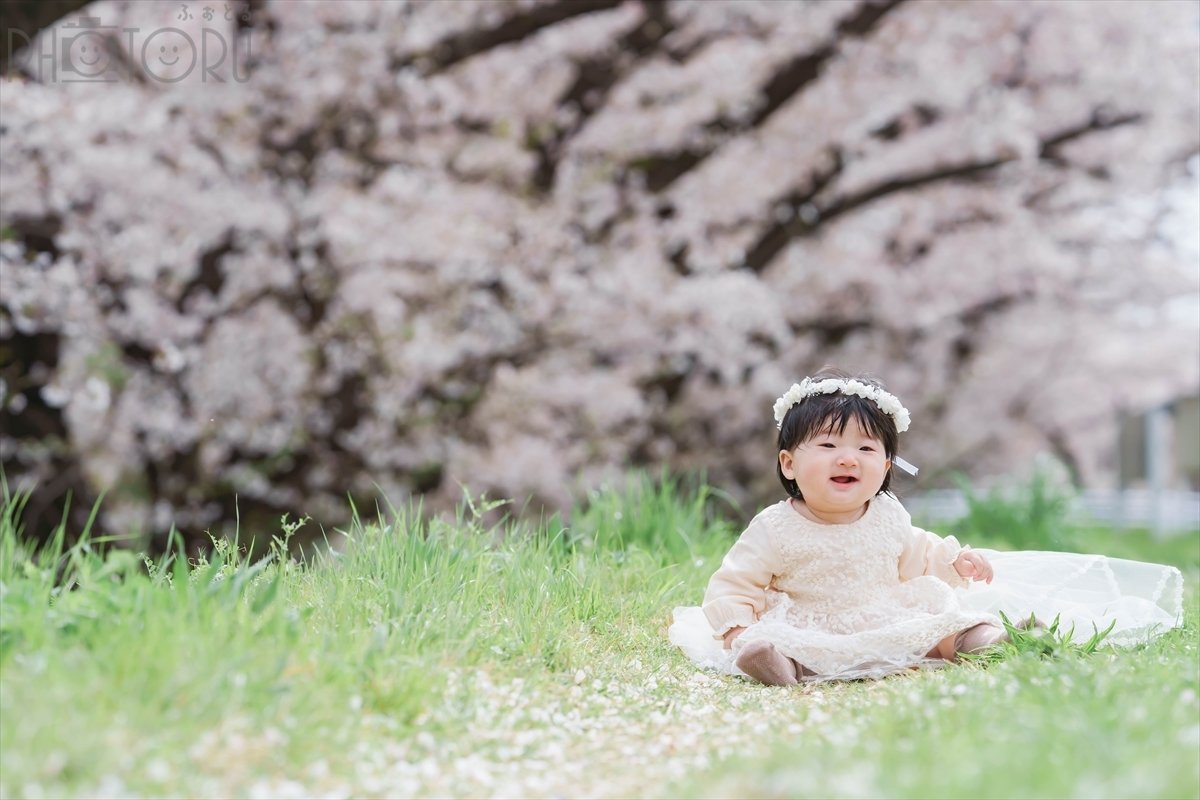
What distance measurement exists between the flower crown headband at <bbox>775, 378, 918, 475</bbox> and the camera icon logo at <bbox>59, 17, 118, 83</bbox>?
17.2 feet

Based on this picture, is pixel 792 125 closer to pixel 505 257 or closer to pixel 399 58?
pixel 505 257

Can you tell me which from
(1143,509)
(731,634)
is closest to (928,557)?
(731,634)

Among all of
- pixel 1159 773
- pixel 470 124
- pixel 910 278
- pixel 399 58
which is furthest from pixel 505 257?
pixel 1159 773

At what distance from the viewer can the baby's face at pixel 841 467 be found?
3.59 meters

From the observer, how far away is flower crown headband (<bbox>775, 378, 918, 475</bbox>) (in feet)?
12.0

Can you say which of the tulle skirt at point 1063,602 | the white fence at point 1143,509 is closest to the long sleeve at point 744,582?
the tulle skirt at point 1063,602

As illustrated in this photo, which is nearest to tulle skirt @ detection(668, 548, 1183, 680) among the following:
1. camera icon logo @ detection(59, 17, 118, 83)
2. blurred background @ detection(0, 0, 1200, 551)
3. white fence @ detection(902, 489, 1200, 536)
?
blurred background @ detection(0, 0, 1200, 551)

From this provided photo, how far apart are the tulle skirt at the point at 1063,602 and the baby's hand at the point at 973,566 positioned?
0.12m

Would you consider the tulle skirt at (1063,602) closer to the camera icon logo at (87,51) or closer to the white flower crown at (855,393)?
the white flower crown at (855,393)

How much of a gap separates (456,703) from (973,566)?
1.75m

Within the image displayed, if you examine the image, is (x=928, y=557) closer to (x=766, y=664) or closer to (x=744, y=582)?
(x=744, y=582)

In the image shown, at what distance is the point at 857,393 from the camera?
364 cm

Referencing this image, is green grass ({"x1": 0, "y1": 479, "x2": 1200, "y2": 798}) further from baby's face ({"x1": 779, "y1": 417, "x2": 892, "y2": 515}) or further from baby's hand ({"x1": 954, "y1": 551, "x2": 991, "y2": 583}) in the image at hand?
baby's face ({"x1": 779, "y1": 417, "x2": 892, "y2": 515})

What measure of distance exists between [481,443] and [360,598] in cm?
663
